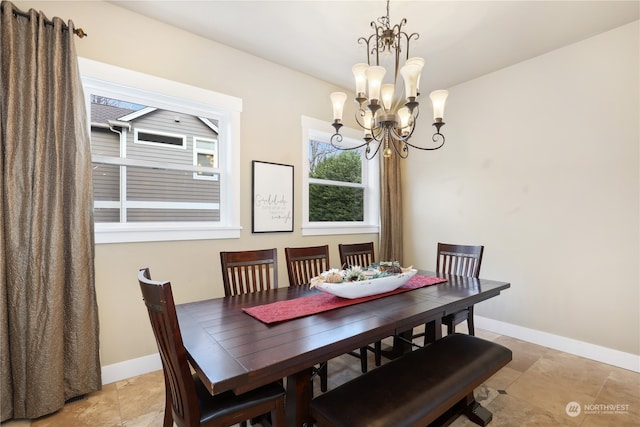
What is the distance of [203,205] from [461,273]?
2.45 meters

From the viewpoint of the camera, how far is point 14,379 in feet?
6.09

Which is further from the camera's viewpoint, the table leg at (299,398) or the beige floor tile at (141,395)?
the beige floor tile at (141,395)

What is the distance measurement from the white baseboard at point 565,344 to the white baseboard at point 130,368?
10.9ft

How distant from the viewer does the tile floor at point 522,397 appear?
1.87m

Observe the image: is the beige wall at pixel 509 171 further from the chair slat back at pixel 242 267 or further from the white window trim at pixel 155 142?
the chair slat back at pixel 242 267

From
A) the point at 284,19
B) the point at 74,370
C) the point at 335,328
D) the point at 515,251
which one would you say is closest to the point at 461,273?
the point at 515,251

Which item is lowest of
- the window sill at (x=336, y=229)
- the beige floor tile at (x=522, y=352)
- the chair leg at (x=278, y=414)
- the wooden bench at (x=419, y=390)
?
the beige floor tile at (x=522, y=352)

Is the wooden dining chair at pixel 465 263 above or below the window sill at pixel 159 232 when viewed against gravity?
below

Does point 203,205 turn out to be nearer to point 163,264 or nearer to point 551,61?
point 163,264

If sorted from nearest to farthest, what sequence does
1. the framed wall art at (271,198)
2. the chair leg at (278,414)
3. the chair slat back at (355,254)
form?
the chair leg at (278,414) → the chair slat back at (355,254) → the framed wall art at (271,198)

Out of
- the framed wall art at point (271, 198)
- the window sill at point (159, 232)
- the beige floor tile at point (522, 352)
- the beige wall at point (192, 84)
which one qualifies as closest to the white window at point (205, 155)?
the beige wall at point (192, 84)

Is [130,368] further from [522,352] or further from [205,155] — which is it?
[522,352]

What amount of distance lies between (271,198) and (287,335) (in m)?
1.94

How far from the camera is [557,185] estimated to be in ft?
9.69
